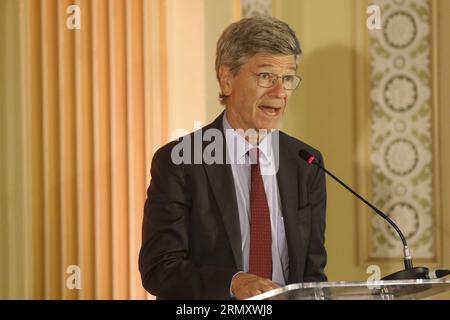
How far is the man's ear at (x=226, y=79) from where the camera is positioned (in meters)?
2.30

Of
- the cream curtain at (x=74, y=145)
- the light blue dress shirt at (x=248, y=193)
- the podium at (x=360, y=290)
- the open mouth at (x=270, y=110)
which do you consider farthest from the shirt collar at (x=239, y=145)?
the podium at (x=360, y=290)

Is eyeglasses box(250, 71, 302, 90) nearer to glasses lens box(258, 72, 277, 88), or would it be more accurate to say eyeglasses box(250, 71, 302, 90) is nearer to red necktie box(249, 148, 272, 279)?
glasses lens box(258, 72, 277, 88)

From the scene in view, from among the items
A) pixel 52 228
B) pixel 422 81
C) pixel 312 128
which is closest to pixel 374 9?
pixel 422 81

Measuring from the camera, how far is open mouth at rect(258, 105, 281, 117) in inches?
89.9

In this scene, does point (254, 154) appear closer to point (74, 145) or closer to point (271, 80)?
point (271, 80)

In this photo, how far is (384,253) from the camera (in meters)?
2.81

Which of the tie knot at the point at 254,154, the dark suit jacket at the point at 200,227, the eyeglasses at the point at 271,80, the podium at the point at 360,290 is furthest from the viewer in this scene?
the eyeglasses at the point at 271,80

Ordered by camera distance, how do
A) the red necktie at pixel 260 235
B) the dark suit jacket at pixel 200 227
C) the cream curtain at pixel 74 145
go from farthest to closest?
the cream curtain at pixel 74 145 → the red necktie at pixel 260 235 → the dark suit jacket at pixel 200 227

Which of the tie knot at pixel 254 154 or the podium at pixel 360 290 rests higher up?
the tie knot at pixel 254 154

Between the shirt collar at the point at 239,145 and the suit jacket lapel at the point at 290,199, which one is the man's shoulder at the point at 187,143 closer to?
the shirt collar at the point at 239,145

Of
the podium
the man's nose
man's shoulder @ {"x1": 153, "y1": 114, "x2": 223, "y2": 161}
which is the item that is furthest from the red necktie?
the podium

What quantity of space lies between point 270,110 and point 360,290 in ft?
3.18

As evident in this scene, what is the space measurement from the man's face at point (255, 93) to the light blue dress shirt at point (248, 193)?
61 millimetres
